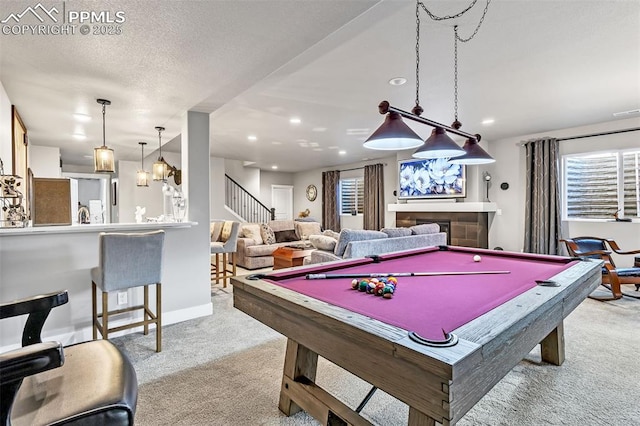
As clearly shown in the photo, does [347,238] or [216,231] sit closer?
[347,238]

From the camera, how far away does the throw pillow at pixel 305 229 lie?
7090 mm

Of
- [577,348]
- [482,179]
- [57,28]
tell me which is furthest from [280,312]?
[482,179]

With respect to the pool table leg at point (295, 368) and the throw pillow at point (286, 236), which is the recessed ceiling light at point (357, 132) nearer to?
the throw pillow at point (286, 236)

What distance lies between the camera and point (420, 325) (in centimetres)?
119

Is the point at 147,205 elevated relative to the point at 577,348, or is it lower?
elevated

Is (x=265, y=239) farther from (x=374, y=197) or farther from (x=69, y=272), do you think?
(x=69, y=272)

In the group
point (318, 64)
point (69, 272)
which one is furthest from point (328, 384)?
point (318, 64)

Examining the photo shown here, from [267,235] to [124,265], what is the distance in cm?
405

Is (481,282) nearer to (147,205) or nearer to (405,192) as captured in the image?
(405,192)

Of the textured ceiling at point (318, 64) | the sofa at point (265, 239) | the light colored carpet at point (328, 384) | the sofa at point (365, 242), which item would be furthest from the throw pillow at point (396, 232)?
the light colored carpet at point (328, 384)

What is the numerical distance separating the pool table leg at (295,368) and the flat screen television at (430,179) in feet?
18.3

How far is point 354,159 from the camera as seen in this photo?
859cm

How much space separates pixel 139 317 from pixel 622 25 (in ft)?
15.7

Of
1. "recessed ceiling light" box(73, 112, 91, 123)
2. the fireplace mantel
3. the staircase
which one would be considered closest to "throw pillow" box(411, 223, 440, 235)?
the fireplace mantel
